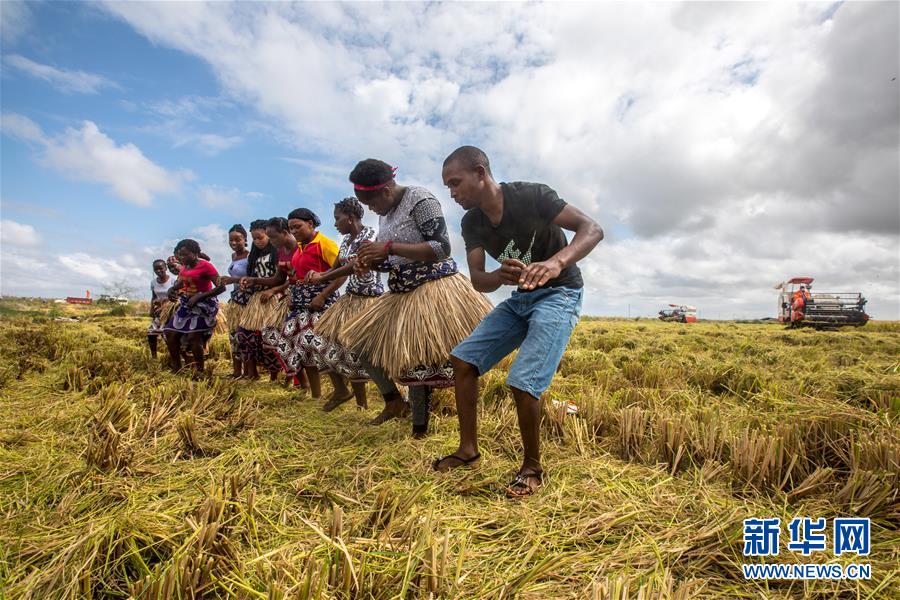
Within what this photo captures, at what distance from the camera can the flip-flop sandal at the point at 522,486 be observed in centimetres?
211

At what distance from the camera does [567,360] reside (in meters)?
6.22

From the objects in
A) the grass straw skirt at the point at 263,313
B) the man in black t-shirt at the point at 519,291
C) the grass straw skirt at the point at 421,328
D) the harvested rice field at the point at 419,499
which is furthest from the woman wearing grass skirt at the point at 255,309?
the man in black t-shirt at the point at 519,291

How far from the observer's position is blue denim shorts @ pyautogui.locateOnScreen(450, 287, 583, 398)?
7.50 ft

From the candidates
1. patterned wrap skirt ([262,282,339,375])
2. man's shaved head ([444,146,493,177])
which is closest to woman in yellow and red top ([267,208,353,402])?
patterned wrap skirt ([262,282,339,375])

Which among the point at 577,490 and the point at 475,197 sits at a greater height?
the point at 475,197

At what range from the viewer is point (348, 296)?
3.94m

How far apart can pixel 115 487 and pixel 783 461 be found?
9.60ft

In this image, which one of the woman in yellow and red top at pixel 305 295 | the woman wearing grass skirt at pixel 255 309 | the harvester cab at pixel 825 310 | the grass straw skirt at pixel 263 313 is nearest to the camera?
the woman in yellow and red top at pixel 305 295

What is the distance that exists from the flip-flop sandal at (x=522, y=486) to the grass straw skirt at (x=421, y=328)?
3.22ft

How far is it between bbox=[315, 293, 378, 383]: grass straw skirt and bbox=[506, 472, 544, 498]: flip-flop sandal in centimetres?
184

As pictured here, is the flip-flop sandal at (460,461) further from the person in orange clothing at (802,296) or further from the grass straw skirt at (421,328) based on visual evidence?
the person in orange clothing at (802,296)

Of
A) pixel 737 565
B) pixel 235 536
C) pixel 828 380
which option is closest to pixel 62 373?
pixel 235 536

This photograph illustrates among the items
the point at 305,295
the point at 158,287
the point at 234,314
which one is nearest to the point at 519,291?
the point at 305,295

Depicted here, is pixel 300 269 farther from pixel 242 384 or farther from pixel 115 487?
pixel 115 487
